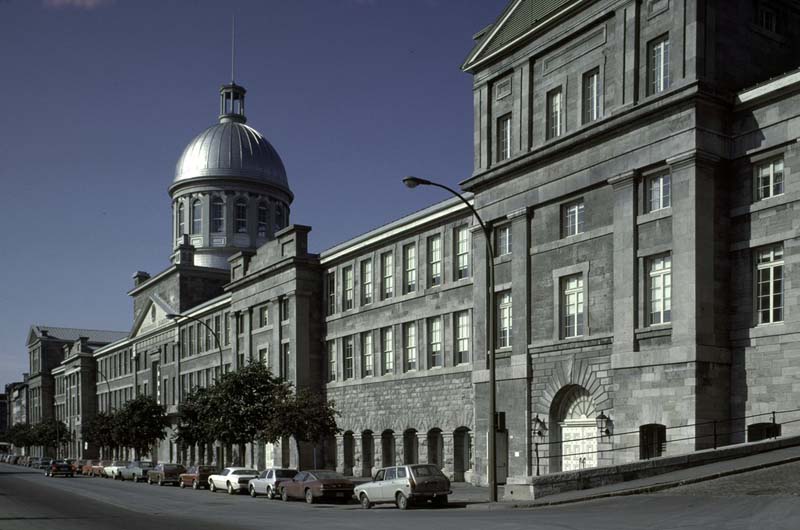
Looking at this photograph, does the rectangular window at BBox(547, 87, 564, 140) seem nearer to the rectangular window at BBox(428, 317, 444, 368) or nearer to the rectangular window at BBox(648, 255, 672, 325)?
the rectangular window at BBox(648, 255, 672, 325)

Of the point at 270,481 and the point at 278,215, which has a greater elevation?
the point at 278,215

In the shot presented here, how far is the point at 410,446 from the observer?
49469 millimetres

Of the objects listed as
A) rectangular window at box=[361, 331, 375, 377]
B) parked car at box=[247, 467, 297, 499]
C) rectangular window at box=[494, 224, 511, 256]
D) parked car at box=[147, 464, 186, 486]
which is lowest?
parked car at box=[147, 464, 186, 486]

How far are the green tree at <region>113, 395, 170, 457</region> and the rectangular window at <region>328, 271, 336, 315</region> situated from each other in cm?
2692

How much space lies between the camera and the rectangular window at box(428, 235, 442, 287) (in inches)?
1874

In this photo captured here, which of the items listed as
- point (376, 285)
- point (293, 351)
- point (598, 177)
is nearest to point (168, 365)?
point (293, 351)

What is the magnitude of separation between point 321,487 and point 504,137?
52.6 ft

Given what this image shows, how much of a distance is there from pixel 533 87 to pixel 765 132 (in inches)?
414

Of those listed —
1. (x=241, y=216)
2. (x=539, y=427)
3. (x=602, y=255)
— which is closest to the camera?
(x=602, y=255)

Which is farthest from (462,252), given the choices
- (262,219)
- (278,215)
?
(278,215)

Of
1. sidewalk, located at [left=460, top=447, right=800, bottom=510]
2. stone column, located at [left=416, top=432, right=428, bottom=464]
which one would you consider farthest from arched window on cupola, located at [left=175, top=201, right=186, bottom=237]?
sidewalk, located at [left=460, top=447, right=800, bottom=510]

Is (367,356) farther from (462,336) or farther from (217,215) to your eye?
(217,215)

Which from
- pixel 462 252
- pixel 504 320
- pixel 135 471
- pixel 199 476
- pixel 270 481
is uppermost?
pixel 462 252

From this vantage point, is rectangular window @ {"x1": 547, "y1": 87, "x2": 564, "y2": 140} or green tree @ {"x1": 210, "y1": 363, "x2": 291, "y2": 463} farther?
green tree @ {"x1": 210, "y1": 363, "x2": 291, "y2": 463}
